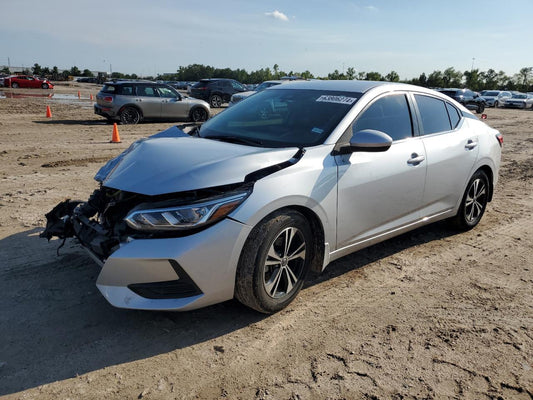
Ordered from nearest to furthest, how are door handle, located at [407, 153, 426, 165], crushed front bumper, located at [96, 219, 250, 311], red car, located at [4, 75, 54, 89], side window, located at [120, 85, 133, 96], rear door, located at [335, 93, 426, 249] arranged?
crushed front bumper, located at [96, 219, 250, 311], rear door, located at [335, 93, 426, 249], door handle, located at [407, 153, 426, 165], side window, located at [120, 85, 133, 96], red car, located at [4, 75, 54, 89]

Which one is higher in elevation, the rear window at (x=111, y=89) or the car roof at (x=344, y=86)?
the car roof at (x=344, y=86)

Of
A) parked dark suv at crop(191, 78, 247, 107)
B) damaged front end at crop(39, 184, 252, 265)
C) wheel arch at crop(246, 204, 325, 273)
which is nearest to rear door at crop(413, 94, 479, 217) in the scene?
wheel arch at crop(246, 204, 325, 273)

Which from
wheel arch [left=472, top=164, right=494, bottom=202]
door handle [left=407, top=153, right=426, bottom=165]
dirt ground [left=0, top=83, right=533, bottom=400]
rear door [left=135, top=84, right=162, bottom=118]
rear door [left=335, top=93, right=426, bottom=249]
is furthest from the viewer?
rear door [left=135, top=84, right=162, bottom=118]

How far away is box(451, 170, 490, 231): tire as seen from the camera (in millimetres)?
5191

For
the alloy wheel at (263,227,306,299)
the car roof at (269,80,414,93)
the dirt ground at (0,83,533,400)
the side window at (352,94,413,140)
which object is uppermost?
the car roof at (269,80,414,93)

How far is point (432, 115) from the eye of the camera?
473cm

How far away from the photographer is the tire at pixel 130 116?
51.1 feet

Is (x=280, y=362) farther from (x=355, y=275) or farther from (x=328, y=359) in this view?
(x=355, y=275)

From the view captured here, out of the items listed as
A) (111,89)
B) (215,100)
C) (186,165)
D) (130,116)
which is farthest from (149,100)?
(186,165)

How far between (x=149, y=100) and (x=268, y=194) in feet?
46.0

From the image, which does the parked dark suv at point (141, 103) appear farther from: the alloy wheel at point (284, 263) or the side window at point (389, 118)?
the alloy wheel at point (284, 263)

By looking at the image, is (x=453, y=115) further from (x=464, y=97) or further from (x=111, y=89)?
(x=464, y=97)

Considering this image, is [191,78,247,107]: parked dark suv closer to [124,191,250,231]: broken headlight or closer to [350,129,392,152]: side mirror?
[350,129,392,152]: side mirror

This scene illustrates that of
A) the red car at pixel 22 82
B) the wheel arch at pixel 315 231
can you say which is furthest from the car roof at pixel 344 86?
the red car at pixel 22 82
